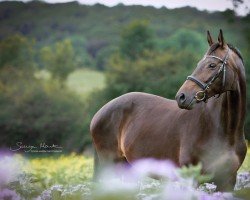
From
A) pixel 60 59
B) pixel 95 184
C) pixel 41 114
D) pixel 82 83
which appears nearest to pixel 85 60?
pixel 82 83

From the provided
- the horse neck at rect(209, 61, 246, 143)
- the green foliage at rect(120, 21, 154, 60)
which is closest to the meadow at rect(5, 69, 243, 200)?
the horse neck at rect(209, 61, 246, 143)

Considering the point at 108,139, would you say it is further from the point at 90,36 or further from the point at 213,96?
the point at 90,36

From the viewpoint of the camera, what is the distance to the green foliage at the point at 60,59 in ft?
45.8

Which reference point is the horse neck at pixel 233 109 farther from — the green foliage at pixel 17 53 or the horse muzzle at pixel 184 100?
the green foliage at pixel 17 53

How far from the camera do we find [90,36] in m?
15.1

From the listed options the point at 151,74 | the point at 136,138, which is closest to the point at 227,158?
the point at 136,138

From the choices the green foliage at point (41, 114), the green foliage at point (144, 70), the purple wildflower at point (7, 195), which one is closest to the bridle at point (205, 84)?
the purple wildflower at point (7, 195)

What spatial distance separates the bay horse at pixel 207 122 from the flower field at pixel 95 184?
15 cm

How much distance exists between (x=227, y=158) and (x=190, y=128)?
327 millimetres

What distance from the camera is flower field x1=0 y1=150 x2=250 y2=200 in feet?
7.40

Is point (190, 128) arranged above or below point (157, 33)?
below

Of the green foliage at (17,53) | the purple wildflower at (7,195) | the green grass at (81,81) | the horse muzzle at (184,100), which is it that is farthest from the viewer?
the green grass at (81,81)

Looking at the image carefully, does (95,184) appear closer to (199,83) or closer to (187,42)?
(199,83)

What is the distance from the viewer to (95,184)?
316 cm
